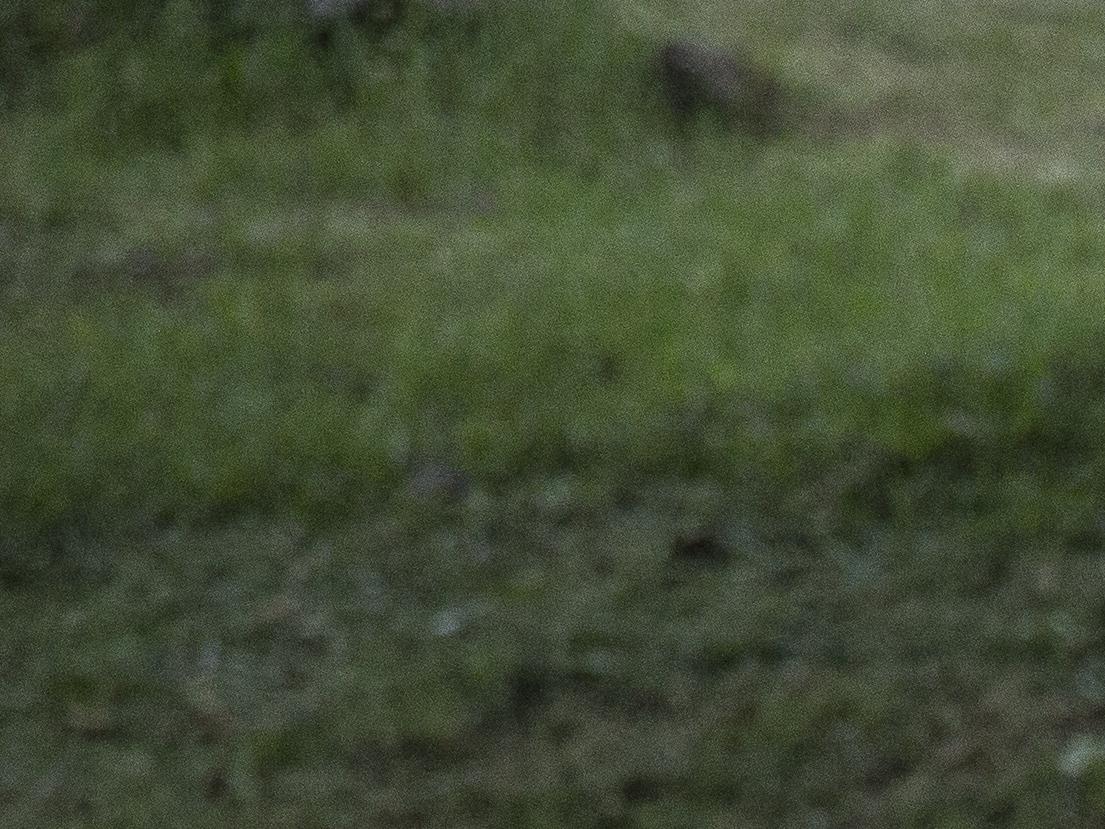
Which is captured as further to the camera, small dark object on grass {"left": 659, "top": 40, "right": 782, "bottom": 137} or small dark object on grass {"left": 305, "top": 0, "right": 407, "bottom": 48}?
small dark object on grass {"left": 305, "top": 0, "right": 407, "bottom": 48}

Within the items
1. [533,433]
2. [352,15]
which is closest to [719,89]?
[352,15]

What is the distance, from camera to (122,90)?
11805 millimetres

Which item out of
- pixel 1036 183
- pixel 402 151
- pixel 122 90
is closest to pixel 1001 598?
pixel 1036 183

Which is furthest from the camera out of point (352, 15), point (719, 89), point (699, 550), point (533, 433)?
point (352, 15)

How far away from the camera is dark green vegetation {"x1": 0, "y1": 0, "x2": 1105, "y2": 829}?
231 inches

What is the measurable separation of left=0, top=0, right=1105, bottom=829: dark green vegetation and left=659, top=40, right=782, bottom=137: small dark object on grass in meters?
0.19

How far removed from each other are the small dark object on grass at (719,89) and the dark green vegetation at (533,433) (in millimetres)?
185

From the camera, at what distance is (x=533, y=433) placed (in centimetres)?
798

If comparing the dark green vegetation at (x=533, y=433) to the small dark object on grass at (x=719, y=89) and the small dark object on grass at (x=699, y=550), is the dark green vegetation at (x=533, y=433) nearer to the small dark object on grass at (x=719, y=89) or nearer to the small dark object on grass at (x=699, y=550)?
the small dark object on grass at (x=699, y=550)

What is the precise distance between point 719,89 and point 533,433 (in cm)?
416

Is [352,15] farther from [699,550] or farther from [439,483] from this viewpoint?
→ [699,550]

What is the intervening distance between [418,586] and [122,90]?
5733mm

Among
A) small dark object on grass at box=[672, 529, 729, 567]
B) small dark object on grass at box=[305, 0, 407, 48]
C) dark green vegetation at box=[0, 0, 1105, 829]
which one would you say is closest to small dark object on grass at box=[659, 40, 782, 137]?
dark green vegetation at box=[0, 0, 1105, 829]

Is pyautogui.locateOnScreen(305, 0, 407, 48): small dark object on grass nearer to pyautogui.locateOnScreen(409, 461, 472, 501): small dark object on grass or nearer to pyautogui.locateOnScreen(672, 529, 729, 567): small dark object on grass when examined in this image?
pyautogui.locateOnScreen(409, 461, 472, 501): small dark object on grass
